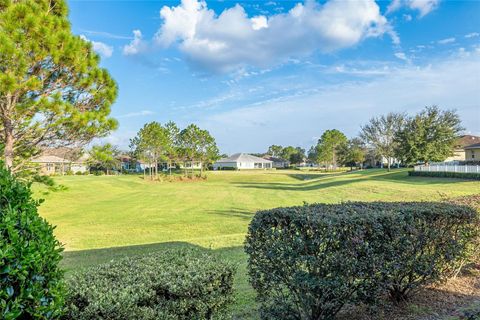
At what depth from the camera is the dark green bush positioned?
1883 mm

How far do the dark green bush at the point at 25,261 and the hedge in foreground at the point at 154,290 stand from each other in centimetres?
41

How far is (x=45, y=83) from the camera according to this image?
35.8 feet

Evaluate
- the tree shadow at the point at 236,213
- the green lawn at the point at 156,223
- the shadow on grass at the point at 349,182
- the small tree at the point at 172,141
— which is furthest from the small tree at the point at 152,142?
the tree shadow at the point at 236,213

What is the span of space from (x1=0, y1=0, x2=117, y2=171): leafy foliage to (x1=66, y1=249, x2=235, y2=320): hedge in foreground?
875 centimetres

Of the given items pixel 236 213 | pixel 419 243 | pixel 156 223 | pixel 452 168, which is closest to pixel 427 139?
pixel 452 168

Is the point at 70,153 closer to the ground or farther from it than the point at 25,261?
farther from it

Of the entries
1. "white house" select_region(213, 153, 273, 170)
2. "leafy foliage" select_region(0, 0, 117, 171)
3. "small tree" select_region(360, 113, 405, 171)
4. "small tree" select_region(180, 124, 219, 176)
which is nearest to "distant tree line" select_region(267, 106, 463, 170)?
"small tree" select_region(360, 113, 405, 171)

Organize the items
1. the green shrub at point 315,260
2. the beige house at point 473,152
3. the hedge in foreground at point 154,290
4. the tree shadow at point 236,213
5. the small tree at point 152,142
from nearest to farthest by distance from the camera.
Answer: the hedge in foreground at point 154,290 < the green shrub at point 315,260 < the tree shadow at point 236,213 < the beige house at point 473,152 < the small tree at point 152,142

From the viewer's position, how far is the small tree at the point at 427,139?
37.0 metres

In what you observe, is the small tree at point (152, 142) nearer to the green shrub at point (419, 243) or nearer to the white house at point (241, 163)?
the white house at point (241, 163)

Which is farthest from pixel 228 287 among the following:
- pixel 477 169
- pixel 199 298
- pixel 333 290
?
pixel 477 169

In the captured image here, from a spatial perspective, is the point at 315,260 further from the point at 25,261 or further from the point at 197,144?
the point at 197,144

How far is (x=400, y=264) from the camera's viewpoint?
11.7 ft

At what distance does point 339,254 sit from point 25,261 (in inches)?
102
